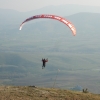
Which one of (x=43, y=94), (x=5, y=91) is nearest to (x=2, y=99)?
(x=5, y=91)

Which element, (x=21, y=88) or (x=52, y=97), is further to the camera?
(x=21, y=88)

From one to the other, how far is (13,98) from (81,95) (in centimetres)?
981

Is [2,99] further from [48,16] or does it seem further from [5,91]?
[48,16]

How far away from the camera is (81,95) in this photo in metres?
32.8

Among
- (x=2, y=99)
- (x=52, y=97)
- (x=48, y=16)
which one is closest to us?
(x=2, y=99)

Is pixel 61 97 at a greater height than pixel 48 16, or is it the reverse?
pixel 48 16

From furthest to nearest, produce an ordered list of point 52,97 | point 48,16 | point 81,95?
point 48,16 < point 81,95 < point 52,97

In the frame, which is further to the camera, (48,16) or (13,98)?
(48,16)

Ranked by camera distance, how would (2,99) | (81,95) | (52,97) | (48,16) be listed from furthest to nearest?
(48,16), (81,95), (52,97), (2,99)

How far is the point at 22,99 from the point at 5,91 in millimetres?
3956

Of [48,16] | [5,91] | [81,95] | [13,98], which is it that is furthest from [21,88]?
[48,16]

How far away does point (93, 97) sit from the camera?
1296 inches

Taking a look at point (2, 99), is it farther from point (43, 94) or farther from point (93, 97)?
point (93, 97)

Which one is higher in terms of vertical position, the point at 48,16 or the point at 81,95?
the point at 48,16
